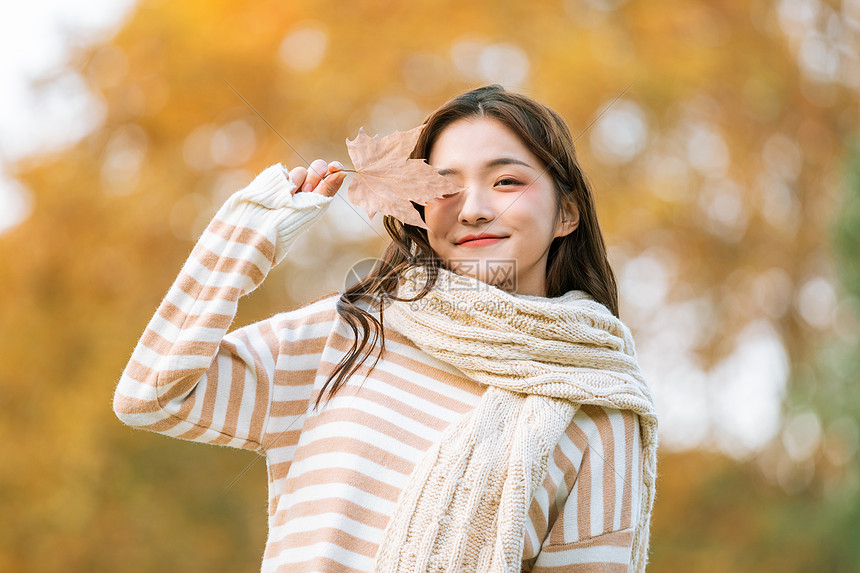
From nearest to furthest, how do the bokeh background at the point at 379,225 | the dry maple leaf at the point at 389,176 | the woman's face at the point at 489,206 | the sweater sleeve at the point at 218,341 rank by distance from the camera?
the sweater sleeve at the point at 218,341, the dry maple leaf at the point at 389,176, the woman's face at the point at 489,206, the bokeh background at the point at 379,225

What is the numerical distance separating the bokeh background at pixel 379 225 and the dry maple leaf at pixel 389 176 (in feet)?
10.1

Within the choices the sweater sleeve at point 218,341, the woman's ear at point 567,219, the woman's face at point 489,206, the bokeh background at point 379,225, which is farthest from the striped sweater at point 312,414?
the bokeh background at point 379,225

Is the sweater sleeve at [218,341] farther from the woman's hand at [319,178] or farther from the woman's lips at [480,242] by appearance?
the woman's lips at [480,242]

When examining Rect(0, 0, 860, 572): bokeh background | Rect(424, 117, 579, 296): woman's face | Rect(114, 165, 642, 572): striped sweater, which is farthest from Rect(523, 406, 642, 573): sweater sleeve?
Rect(0, 0, 860, 572): bokeh background

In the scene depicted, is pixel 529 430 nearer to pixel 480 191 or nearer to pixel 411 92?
pixel 480 191

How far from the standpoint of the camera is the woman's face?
154cm

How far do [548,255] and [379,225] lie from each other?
9.30 ft

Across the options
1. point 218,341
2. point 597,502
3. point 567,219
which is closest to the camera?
point 218,341

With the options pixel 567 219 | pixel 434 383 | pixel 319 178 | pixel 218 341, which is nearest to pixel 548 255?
pixel 567 219

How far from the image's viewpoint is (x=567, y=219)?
1.73m

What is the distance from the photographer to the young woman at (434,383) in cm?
134

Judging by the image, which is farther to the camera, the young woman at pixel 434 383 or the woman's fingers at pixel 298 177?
the woman's fingers at pixel 298 177

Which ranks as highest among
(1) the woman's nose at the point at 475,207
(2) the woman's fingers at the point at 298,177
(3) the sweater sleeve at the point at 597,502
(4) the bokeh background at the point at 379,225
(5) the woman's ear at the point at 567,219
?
(4) the bokeh background at the point at 379,225

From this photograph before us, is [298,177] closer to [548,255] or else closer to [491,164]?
[491,164]
